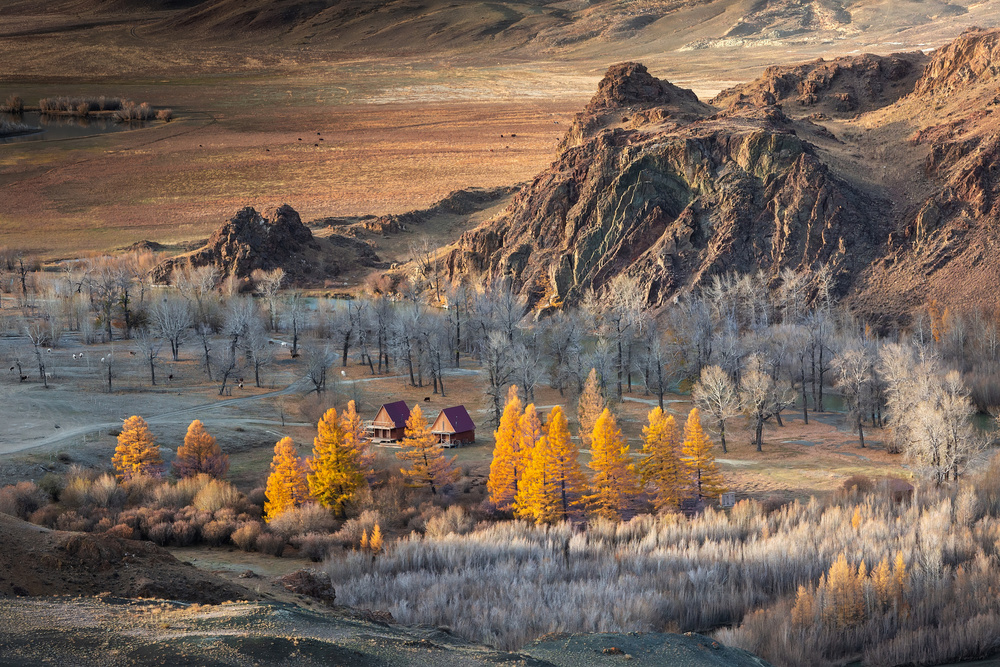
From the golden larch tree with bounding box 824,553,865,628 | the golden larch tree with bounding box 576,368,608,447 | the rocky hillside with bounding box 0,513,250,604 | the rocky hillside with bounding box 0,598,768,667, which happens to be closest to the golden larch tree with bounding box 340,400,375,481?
the golden larch tree with bounding box 576,368,608,447

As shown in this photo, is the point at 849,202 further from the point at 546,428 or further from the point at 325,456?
the point at 325,456

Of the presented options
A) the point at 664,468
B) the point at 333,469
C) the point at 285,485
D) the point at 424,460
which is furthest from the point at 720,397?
the point at 285,485

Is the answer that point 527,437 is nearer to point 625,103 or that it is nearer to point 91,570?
point 91,570

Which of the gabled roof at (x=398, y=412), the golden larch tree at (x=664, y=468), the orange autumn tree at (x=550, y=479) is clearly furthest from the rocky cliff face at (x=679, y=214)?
the orange autumn tree at (x=550, y=479)

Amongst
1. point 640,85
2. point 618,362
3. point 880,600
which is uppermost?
point 640,85

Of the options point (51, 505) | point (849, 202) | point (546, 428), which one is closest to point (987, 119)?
point (849, 202)

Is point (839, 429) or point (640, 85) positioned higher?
point (640, 85)

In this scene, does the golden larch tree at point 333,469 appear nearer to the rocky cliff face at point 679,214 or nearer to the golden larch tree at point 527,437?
the golden larch tree at point 527,437
